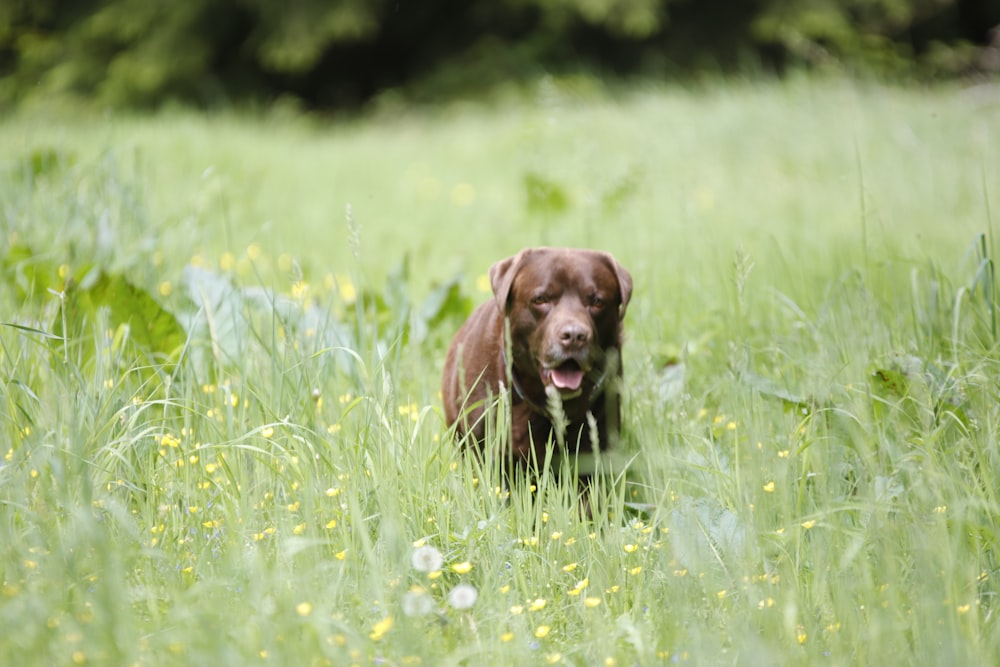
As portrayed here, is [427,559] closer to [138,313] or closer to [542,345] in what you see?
[542,345]

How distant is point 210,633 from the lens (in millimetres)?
1635

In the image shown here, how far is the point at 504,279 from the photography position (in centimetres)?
282

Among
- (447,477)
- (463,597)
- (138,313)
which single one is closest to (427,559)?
(463,597)

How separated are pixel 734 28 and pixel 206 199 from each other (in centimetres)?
988

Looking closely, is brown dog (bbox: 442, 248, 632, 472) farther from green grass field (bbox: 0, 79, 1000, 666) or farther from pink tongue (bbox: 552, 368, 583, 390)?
green grass field (bbox: 0, 79, 1000, 666)

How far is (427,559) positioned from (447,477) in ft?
1.45

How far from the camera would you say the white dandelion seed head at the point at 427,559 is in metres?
1.91

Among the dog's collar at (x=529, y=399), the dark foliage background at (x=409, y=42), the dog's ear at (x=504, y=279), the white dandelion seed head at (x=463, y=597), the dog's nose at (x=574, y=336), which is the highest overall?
the dark foliage background at (x=409, y=42)

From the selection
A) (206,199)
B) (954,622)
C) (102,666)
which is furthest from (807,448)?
(206,199)

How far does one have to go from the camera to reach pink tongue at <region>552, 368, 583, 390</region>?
8.80ft

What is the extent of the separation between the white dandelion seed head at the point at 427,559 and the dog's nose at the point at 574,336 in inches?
31.3

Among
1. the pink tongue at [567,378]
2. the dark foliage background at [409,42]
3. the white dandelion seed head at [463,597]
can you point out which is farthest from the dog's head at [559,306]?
the dark foliage background at [409,42]

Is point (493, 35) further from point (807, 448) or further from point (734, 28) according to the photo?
point (807, 448)

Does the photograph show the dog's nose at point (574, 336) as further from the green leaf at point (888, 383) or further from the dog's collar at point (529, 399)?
the green leaf at point (888, 383)
